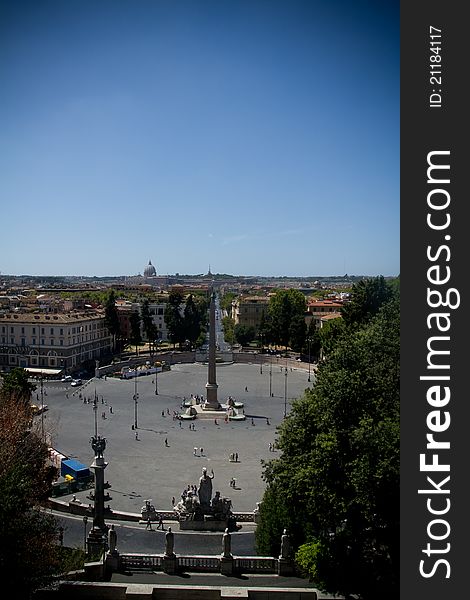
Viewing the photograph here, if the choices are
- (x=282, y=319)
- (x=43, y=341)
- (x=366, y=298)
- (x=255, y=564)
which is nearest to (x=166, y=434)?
(x=366, y=298)

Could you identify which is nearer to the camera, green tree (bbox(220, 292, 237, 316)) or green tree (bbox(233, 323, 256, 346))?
green tree (bbox(233, 323, 256, 346))

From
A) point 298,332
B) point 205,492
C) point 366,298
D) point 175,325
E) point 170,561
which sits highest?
point 366,298

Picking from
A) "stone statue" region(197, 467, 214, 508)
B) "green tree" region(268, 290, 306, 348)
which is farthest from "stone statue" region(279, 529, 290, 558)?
"green tree" region(268, 290, 306, 348)

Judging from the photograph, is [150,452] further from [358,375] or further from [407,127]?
[407,127]

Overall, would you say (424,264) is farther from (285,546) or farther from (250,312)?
(250,312)

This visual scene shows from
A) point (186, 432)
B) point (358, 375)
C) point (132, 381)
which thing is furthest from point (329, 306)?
point (358, 375)

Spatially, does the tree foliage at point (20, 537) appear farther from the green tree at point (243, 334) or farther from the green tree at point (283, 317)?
the green tree at point (243, 334)

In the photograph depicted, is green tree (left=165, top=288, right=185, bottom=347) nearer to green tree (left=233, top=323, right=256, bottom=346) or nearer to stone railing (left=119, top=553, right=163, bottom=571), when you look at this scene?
green tree (left=233, top=323, right=256, bottom=346)
